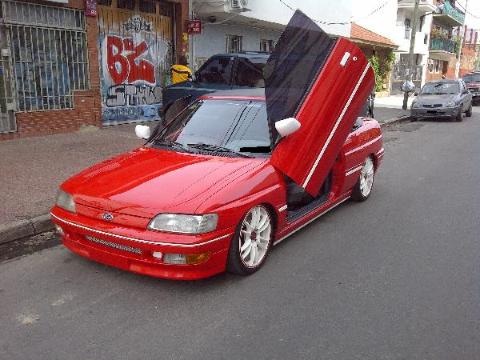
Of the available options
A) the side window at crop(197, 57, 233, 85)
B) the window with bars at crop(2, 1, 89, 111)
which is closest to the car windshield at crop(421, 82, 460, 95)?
the side window at crop(197, 57, 233, 85)

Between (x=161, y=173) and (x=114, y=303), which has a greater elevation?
(x=161, y=173)

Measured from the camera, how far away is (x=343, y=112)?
4.81 meters

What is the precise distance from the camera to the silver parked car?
54.4 feet

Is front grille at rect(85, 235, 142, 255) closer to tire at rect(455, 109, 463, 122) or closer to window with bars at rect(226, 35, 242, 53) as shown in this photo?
window with bars at rect(226, 35, 242, 53)

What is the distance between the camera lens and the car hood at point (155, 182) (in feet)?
11.6

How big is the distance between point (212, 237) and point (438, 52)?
133 ft

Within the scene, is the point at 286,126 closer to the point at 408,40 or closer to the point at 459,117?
the point at 459,117

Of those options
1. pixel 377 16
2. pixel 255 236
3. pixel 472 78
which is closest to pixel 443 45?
pixel 377 16

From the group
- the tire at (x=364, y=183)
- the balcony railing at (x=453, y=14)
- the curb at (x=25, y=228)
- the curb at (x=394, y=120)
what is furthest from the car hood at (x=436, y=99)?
the balcony railing at (x=453, y=14)

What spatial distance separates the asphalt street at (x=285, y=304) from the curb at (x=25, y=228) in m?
0.51

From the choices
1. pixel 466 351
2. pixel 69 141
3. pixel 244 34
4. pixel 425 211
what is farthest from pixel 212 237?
pixel 244 34

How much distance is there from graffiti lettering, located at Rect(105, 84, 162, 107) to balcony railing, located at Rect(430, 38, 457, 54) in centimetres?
3185

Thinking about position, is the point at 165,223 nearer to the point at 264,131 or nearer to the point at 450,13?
the point at 264,131

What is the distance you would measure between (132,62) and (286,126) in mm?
9003
